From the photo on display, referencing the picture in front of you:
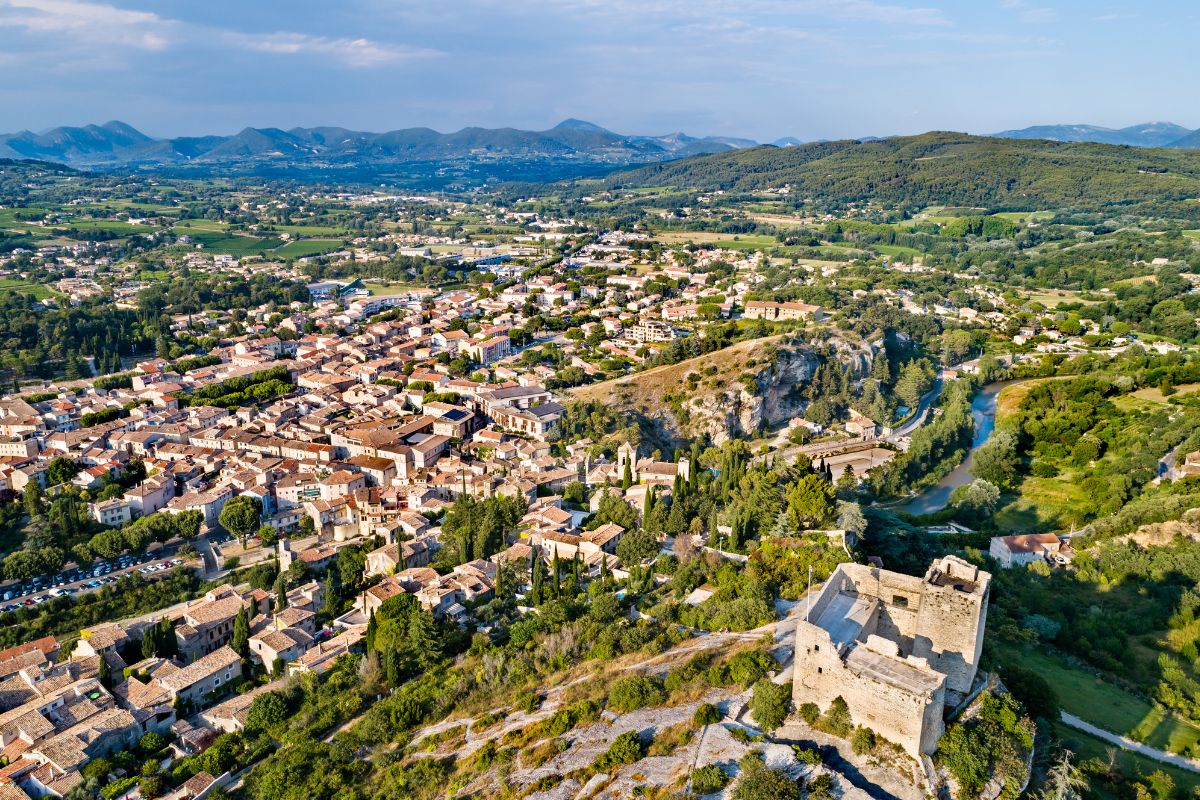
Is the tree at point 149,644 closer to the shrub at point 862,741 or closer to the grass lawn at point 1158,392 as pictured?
the shrub at point 862,741

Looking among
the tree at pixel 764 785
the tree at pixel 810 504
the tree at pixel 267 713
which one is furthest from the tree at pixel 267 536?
the tree at pixel 764 785

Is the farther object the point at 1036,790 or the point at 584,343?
the point at 584,343

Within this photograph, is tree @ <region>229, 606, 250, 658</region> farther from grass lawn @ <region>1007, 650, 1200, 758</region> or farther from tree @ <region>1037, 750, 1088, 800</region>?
grass lawn @ <region>1007, 650, 1200, 758</region>

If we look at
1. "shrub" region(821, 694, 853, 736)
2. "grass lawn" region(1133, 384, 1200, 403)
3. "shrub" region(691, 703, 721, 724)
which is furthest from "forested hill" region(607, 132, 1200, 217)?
"shrub" region(691, 703, 721, 724)

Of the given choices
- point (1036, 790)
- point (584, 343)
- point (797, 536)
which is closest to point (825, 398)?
point (584, 343)

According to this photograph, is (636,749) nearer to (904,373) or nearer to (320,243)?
(904,373)
